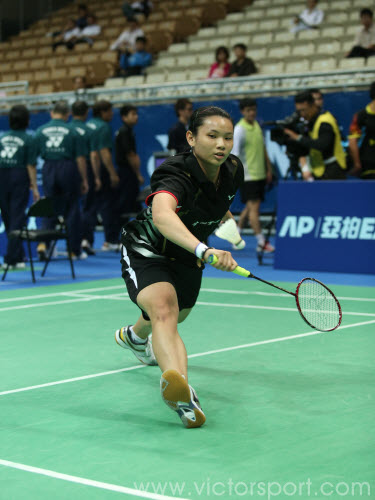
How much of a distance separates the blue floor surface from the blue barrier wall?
141 centimetres

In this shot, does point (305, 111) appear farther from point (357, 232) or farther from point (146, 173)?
point (146, 173)

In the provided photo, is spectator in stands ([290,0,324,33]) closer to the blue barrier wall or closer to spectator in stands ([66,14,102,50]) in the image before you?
the blue barrier wall

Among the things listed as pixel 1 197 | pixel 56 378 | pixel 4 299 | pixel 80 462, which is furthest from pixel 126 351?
pixel 1 197

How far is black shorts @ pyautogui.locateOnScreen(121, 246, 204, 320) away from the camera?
429 centimetres

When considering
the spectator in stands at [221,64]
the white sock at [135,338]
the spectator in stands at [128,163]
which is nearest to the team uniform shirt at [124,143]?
the spectator in stands at [128,163]

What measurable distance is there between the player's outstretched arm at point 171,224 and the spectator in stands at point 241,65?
11.7 m

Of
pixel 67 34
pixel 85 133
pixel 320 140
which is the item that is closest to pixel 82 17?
pixel 67 34

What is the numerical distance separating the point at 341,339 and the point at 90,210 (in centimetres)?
758

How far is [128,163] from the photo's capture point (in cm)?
1296

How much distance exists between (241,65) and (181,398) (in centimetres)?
1239

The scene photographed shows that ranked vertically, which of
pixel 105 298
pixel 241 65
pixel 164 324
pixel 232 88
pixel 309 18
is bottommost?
pixel 105 298

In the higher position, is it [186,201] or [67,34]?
[67,34]

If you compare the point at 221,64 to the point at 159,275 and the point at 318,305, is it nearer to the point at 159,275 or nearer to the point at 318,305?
the point at 318,305

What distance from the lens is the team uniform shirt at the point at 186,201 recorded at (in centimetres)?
420
